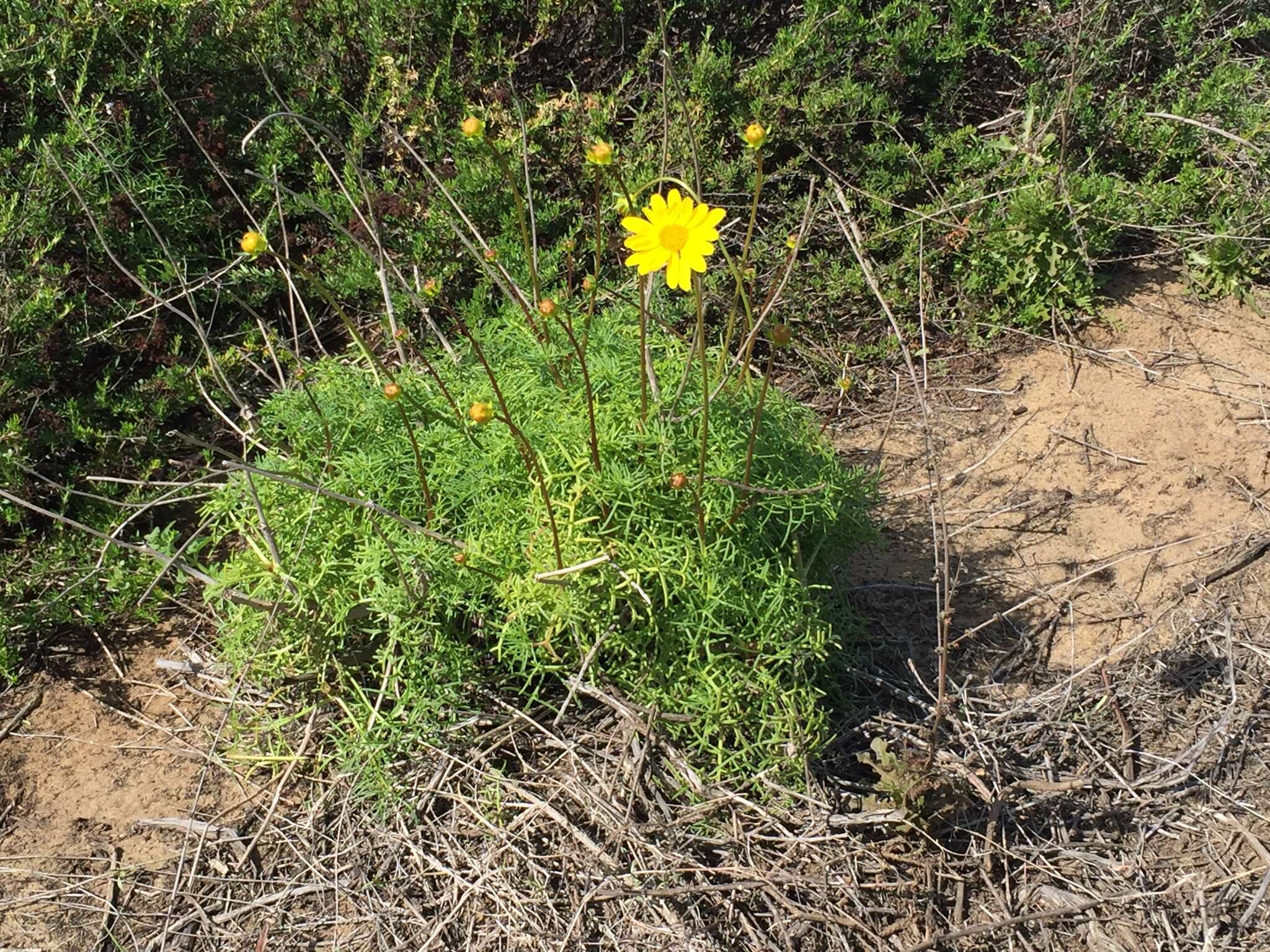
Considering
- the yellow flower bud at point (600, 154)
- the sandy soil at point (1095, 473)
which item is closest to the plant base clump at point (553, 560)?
the yellow flower bud at point (600, 154)

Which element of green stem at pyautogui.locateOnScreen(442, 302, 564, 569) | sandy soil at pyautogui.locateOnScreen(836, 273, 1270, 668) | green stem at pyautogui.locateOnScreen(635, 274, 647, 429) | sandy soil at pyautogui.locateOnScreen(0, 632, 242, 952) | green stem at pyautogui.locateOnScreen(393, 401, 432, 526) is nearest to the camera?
green stem at pyautogui.locateOnScreen(635, 274, 647, 429)

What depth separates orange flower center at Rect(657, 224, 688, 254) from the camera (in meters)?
1.83

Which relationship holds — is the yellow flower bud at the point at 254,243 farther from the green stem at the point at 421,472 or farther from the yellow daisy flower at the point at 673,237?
the yellow daisy flower at the point at 673,237

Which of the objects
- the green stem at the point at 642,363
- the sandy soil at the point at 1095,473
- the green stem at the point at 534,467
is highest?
the green stem at the point at 642,363

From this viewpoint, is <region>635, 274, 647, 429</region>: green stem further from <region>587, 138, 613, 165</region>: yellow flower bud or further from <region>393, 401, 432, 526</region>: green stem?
<region>393, 401, 432, 526</region>: green stem

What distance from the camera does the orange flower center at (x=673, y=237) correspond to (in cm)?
183

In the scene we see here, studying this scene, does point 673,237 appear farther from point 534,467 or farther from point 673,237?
point 534,467

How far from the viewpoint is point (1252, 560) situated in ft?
9.75

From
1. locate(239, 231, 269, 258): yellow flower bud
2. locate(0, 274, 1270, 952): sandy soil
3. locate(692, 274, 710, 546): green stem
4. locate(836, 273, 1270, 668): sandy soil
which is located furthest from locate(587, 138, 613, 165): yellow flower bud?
locate(836, 273, 1270, 668): sandy soil

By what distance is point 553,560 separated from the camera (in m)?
2.11

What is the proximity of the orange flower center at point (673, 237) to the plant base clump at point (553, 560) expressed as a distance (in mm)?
445

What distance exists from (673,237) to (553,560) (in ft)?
2.24

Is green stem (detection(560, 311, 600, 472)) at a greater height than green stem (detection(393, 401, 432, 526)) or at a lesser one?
greater

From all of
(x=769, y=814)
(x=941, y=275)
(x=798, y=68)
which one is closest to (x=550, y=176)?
(x=798, y=68)
